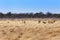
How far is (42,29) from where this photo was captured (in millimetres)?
20375

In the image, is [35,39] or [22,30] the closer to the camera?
[35,39]

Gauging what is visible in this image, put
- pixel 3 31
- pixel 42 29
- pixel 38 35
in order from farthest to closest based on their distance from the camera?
1. pixel 3 31
2. pixel 42 29
3. pixel 38 35

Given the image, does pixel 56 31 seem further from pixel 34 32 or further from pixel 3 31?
pixel 3 31

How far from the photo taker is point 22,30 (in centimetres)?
2105

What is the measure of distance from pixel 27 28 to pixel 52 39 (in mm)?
3771

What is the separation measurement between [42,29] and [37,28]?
1.95 feet

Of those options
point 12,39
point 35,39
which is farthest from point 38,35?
point 12,39

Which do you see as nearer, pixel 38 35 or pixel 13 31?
pixel 38 35

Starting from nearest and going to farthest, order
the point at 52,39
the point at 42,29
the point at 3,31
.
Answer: the point at 52,39
the point at 42,29
the point at 3,31

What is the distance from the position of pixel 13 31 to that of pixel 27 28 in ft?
4.03

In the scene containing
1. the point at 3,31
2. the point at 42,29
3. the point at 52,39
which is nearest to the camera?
the point at 52,39

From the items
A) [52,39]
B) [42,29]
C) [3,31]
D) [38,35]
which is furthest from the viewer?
[3,31]

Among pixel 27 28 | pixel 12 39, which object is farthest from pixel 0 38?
pixel 27 28

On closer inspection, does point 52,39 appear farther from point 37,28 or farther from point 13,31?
point 13,31
